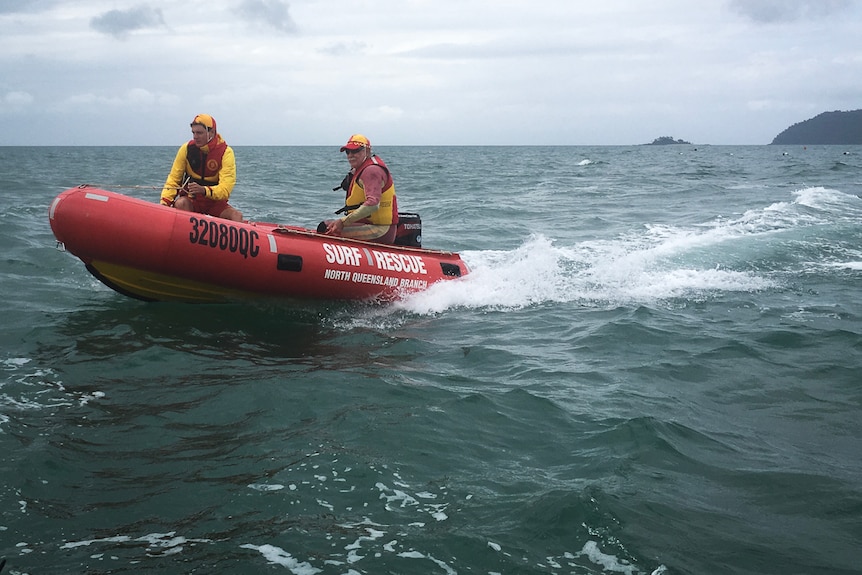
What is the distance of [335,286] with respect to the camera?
23.9ft

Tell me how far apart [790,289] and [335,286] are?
5.18m

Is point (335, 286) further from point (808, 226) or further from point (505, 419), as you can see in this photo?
point (808, 226)

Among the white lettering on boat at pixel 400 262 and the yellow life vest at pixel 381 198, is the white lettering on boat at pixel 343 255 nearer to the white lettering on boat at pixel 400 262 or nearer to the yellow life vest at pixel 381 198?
the white lettering on boat at pixel 400 262

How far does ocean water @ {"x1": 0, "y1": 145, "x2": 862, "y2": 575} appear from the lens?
132 inches

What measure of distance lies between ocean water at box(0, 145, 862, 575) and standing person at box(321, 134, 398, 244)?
0.82 metres

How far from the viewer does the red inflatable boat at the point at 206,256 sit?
6.32m

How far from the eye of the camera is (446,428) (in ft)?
15.3

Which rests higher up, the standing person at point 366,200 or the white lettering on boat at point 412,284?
the standing person at point 366,200

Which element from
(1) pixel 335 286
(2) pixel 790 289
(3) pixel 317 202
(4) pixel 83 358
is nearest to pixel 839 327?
(2) pixel 790 289

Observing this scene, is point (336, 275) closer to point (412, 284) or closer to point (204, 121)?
point (412, 284)

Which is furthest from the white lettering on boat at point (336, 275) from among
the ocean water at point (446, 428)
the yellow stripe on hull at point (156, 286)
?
the yellow stripe on hull at point (156, 286)

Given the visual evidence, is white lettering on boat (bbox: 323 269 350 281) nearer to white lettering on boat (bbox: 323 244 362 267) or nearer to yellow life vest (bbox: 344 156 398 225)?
white lettering on boat (bbox: 323 244 362 267)

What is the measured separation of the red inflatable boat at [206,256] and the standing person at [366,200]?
25 centimetres

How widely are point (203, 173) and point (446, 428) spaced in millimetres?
4178
